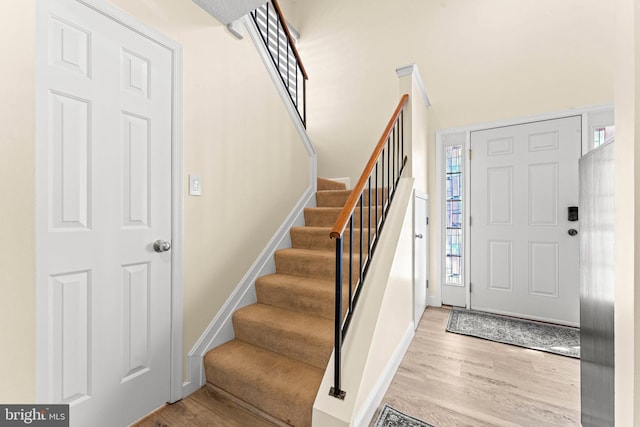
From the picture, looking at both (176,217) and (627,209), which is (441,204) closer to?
(627,209)

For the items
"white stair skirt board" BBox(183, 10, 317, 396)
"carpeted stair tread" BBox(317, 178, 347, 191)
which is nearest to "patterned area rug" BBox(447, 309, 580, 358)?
"white stair skirt board" BBox(183, 10, 317, 396)

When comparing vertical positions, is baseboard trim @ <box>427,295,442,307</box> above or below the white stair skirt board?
below

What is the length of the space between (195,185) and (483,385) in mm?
2298

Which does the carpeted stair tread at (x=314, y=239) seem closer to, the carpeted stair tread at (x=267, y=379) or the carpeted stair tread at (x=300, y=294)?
the carpeted stair tread at (x=300, y=294)

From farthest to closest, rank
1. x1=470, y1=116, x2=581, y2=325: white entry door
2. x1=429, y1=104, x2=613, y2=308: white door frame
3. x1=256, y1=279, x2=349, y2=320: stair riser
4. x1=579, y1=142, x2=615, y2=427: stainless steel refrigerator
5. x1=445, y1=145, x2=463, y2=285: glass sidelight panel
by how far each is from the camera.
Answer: x1=445, y1=145, x2=463, y2=285: glass sidelight panel, x1=429, y1=104, x2=613, y2=308: white door frame, x1=470, y1=116, x2=581, y2=325: white entry door, x1=256, y1=279, x2=349, y2=320: stair riser, x1=579, y1=142, x2=615, y2=427: stainless steel refrigerator

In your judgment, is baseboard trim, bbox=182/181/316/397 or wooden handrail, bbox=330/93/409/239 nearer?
wooden handrail, bbox=330/93/409/239

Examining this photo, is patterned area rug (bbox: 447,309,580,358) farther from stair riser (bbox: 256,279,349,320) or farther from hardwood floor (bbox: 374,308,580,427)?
stair riser (bbox: 256,279,349,320)

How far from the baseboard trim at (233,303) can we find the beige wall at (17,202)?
760mm

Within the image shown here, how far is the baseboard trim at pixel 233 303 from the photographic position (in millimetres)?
1752

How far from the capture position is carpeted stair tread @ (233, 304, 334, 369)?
1629mm

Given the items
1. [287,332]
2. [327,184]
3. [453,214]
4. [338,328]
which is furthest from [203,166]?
[453,214]

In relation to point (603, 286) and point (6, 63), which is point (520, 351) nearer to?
point (603, 286)

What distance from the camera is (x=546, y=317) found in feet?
9.18

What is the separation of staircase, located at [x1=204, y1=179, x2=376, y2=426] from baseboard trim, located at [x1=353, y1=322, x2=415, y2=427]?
26cm
